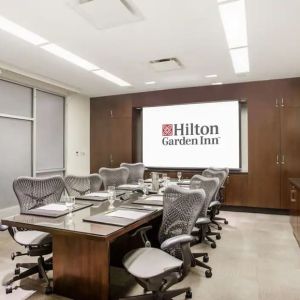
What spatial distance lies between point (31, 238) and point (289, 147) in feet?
17.2

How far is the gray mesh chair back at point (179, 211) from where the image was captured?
7.12 ft

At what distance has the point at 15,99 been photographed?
17.5ft

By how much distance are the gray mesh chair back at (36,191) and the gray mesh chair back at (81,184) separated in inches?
18.8

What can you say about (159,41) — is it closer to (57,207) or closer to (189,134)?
(57,207)

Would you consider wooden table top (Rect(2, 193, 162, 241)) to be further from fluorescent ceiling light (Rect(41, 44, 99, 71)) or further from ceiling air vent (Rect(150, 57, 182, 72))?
ceiling air vent (Rect(150, 57, 182, 72))

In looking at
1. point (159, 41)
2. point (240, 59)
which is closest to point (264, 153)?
point (240, 59)

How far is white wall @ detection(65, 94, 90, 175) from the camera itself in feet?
22.5

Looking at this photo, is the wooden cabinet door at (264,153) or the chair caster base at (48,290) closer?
the chair caster base at (48,290)

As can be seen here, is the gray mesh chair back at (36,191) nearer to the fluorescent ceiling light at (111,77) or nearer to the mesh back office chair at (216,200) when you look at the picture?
the mesh back office chair at (216,200)

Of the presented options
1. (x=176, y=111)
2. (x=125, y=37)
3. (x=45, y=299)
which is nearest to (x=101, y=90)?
(x=176, y=111)

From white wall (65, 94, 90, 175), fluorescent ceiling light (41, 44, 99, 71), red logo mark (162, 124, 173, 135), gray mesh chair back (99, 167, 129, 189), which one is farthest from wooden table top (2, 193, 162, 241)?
white wall (65, 94, 90, 175)

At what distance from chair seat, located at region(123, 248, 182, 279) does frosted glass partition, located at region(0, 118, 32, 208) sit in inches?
152

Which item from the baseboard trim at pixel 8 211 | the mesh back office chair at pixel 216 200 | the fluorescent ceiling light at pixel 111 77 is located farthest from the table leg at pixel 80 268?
the fluorescent ceiling light at pixel 111 77

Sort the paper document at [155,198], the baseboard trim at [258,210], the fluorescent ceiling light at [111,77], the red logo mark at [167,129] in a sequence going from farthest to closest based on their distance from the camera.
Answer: the red logo mark at [167,129], the baseboard trim at [258,210], the fluorescent ceiling light at [111,77], the paper document at [155,198]
